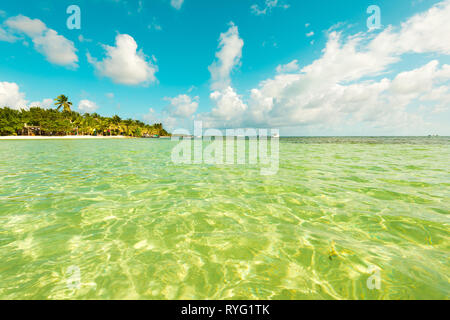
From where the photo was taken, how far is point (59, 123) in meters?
70.6

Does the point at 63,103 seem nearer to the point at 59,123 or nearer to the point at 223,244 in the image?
the point at 59,123

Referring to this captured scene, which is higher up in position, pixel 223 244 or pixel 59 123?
pixel 59 123

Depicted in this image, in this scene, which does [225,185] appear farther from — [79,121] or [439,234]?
[79,121]

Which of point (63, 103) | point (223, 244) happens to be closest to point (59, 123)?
point (63, 103)

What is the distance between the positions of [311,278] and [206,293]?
1.72 metres

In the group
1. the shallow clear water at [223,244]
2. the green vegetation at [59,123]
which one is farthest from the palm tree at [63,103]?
the shallow clear water at [223,244]

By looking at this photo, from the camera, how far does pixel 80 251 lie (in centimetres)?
349

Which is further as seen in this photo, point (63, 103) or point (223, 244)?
point (63, 103)

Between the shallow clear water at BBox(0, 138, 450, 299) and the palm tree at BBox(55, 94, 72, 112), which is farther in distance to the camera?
the palm tree at BBox(55, 94, 72, 112)

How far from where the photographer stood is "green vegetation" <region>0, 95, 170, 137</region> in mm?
58178

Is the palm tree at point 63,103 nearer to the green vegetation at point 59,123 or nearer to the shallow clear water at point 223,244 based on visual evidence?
the green vegetation at point 59,123

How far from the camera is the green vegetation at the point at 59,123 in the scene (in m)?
58.2

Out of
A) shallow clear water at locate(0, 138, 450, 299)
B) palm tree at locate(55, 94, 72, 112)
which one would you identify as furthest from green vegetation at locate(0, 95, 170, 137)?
shallow clear water at locate(0, 138, 450, 299)

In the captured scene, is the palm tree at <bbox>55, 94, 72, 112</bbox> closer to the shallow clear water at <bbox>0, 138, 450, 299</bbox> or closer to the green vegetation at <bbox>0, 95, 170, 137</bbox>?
the green vegetation at <bbox>0, 95, 170, 137</bbox>
